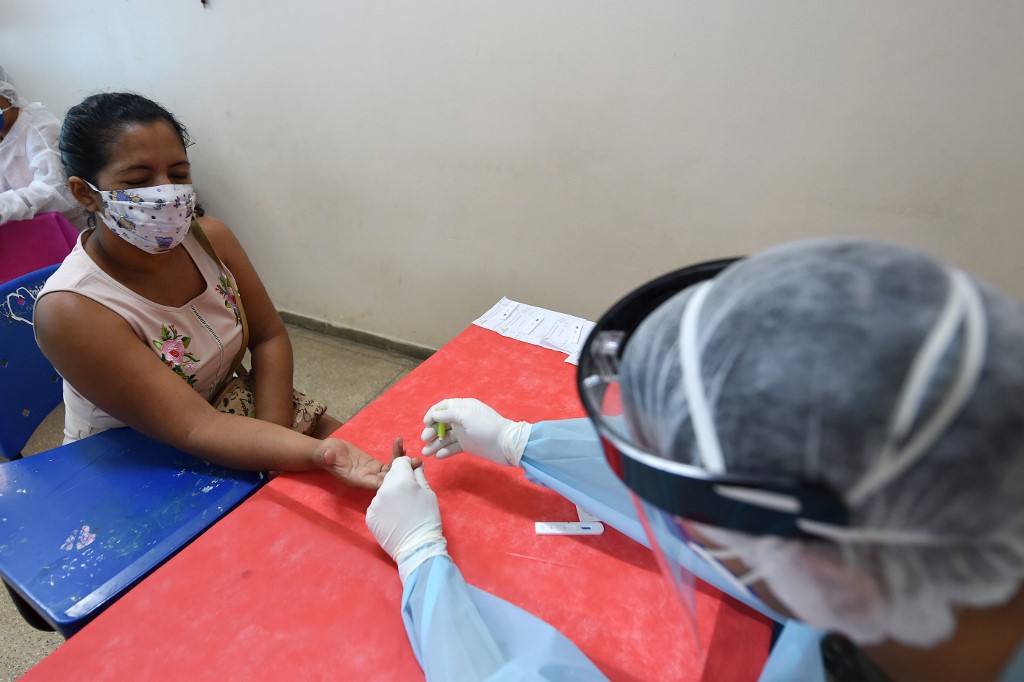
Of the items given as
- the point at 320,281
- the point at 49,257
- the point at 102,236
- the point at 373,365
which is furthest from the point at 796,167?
the point at 49,257

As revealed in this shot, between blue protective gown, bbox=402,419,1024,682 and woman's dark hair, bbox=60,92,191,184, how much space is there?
992 millimetres

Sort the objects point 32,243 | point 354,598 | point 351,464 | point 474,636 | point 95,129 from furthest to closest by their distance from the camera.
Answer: point 32,243
point 95,129
point 351,464
point 354,598
point 474,636

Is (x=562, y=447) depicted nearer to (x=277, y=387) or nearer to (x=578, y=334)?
(x=578, y=334)

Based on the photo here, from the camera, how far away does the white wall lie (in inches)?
50.2

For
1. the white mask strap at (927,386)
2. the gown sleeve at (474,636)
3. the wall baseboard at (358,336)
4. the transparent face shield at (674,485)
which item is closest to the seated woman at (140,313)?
the gown sleeve at (474,636)

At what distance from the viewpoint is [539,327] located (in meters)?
1.36

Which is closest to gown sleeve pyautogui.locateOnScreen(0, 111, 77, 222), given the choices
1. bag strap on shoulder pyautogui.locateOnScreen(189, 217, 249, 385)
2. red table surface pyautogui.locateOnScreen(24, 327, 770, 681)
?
bag strap on shoulder pyautogui.locateOnScreen(189, 217, 249, 385)

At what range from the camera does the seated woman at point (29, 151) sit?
2242 mm

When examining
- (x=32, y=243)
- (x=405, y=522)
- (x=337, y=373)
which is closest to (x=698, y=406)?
(x=405, y=522)

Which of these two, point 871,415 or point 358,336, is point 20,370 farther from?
point 871,415

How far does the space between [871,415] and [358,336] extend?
2.47 meters

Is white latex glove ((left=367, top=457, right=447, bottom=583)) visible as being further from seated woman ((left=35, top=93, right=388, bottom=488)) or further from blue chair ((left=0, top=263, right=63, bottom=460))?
A: blue chair ((left=0, top=263, right=63, bottom=460))

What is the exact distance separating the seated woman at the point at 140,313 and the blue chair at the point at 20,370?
111mm

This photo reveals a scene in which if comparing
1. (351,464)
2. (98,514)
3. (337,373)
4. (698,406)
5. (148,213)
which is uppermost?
(698,406)
